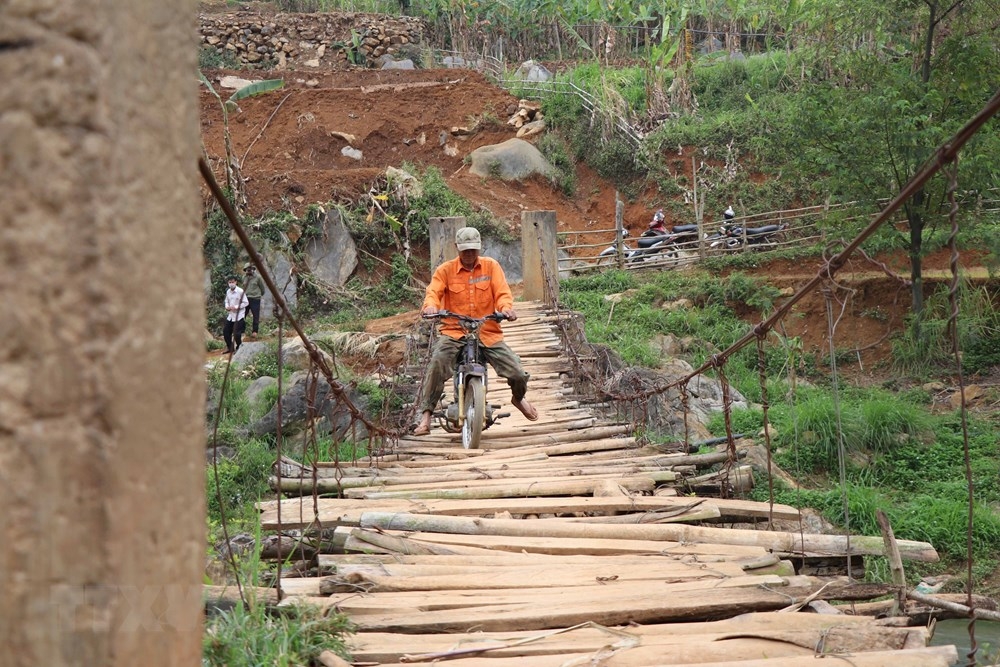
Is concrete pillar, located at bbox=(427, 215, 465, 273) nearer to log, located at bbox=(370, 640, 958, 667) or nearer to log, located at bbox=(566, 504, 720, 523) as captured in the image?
log, located at bbox=(566, 504, 720, 523)

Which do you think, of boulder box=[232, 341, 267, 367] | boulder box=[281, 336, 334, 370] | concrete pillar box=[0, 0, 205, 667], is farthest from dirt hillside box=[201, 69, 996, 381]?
concrete pillar box=[0, 0, 205, 667]

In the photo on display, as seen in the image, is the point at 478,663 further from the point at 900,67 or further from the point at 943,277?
the point at 943,277

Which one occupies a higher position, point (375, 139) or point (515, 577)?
point (375, 139)

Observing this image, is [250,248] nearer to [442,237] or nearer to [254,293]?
[442,237]

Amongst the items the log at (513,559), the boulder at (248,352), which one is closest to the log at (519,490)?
the log at (513,559)

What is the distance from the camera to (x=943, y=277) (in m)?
14.2

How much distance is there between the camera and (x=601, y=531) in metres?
3.80

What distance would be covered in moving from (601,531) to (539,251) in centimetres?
798

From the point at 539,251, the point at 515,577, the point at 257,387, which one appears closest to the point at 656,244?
the point at 539,251

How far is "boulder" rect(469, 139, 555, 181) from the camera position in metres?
20.1

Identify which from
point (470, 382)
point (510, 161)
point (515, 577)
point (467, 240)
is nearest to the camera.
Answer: point (515, 577)

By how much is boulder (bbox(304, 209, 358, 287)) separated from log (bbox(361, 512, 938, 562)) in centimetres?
1299

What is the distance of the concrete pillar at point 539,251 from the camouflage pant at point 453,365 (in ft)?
17.0

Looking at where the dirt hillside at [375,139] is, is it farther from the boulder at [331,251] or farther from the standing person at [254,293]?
the standing person at [254,293]
